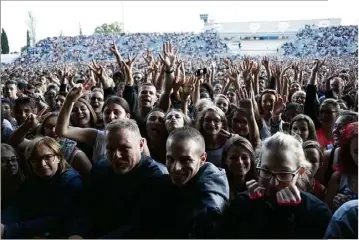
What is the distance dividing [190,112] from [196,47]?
5.84 metres

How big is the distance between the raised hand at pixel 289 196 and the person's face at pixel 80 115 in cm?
161

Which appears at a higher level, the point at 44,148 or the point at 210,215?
the point at 44,148

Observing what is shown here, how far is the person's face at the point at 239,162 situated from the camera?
2254 mm

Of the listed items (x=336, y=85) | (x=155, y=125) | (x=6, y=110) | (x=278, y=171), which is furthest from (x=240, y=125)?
(x=336, y=85)

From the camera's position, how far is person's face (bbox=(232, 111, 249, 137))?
113 inches

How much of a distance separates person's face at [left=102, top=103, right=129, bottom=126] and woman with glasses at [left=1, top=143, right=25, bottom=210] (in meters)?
0.60

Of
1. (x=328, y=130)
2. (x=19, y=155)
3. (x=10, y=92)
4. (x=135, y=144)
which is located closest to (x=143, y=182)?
(x=135, y=144)

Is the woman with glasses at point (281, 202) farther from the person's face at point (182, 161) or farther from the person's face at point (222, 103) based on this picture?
the person's face at point (222, 103)

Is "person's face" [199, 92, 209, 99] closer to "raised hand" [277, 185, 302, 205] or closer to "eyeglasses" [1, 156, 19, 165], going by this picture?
"eyeglasses" [1, 156, 19, 165]

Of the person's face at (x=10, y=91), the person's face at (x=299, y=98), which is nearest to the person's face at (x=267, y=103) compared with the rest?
the person's face at (x=299, y=98)

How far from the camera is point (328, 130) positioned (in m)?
3.05

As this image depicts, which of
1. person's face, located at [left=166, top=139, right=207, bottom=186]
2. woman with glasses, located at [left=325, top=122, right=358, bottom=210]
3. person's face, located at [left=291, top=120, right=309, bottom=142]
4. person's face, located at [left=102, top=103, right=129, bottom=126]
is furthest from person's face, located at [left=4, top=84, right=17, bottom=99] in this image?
woman with glasses, located at [left=325, top=122, right=358, bottom=210]

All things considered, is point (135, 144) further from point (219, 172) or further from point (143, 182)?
point (219, 172)

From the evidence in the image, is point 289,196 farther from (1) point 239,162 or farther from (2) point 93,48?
(2) point 93,48
